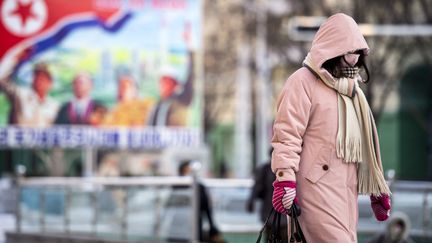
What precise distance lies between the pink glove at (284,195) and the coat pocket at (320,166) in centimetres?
23

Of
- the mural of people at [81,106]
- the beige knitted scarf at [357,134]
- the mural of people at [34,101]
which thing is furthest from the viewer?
the mural of people at [81,106]

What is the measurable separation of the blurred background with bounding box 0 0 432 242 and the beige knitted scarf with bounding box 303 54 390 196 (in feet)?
17.3

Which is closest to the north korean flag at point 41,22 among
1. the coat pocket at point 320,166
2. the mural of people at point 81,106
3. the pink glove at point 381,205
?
the mural of people at point 81,106

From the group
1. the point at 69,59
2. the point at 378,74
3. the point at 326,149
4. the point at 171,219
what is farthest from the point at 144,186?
the point at 378,74

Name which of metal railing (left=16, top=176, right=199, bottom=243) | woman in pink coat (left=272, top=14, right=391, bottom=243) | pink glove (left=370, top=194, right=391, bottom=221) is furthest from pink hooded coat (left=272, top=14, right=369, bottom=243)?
metal railing (left=16, top=176, right=199, bottom=243)

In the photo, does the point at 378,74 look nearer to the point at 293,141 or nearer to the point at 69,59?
the point at 69,59

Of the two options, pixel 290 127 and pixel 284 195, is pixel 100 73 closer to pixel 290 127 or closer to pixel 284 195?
pixel 290 127

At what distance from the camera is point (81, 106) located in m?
26.2

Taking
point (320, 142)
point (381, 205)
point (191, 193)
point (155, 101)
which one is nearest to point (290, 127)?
point (320, 142)

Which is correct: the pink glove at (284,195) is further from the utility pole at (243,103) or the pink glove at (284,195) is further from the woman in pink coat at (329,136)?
the utility pole at (243,103)

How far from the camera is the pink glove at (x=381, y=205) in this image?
21.6 feet

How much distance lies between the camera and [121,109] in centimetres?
2659

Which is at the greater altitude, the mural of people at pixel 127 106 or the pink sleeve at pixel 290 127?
the pink sleeve at pixel 290 127

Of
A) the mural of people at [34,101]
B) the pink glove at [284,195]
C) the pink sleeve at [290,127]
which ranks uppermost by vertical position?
the pink sleeve at [290,127]
